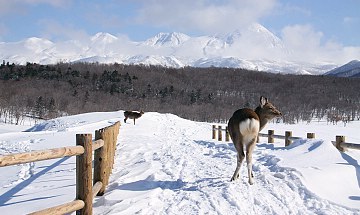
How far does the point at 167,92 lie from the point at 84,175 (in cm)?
13372

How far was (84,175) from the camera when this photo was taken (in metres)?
5.46

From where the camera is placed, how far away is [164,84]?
149m

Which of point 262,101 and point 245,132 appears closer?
point 245,132

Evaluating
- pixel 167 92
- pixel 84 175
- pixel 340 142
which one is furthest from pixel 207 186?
pixel 167 92

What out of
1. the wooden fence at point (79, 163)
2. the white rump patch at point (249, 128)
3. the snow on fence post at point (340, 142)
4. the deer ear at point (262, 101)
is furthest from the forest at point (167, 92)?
the wooden fence at point (79, 163)

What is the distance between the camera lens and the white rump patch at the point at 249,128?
798 cm

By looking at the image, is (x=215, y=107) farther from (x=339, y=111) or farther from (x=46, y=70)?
(x=46, y=70)

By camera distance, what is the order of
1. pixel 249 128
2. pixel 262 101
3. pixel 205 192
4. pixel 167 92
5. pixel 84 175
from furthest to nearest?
pixel 167 92 < pixel 262 101 < pixel 249 128 < pixel 205 192 < pixel 84 175

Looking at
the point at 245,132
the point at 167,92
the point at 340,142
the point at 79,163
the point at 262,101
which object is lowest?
the point at 340,142

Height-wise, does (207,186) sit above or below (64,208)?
below

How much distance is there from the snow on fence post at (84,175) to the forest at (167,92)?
345 ft

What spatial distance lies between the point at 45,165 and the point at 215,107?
391 feet

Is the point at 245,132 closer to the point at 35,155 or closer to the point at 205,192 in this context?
the point at 205,192

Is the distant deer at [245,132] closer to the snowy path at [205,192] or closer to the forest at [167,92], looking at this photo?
the snowy path at [205,192]
